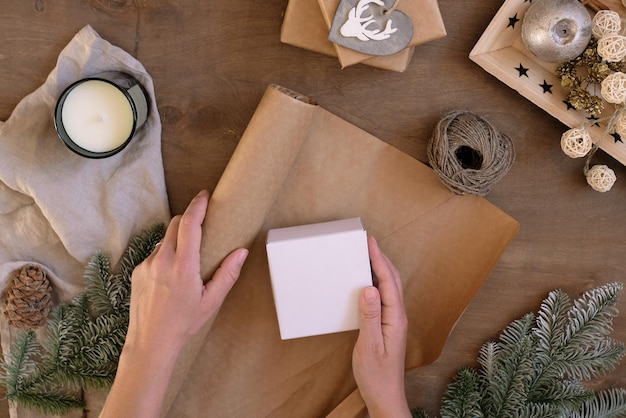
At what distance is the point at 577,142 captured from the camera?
0.87m

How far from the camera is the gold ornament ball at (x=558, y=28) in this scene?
811 mm

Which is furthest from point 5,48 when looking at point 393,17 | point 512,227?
point 512,227

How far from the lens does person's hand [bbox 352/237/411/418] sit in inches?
34.6

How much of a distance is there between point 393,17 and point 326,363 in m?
0.54

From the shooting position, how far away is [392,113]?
3.09 feet

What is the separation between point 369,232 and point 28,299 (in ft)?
1.73

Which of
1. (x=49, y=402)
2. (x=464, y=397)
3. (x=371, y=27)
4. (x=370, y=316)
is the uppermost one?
(x=371, y=27)

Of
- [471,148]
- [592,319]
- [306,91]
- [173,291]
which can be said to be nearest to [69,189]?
[173,291]

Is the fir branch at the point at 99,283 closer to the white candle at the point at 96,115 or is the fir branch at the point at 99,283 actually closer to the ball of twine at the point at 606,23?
the white candle at the point at 96,115

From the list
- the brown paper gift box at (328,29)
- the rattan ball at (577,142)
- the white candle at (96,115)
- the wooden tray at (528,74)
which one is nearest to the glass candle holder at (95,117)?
the white candle at (96,115)

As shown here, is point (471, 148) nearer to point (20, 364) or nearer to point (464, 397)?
point (464, 397)

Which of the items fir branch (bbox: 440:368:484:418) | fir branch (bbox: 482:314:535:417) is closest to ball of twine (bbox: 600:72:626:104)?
fir branch (bbox: 482:314:535:417)

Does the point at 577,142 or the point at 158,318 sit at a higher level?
the point at 577,142

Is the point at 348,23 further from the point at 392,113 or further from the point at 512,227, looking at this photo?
the point at 512,227
